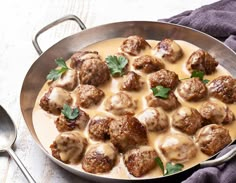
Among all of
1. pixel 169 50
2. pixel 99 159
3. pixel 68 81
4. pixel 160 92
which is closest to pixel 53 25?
pixel 68 81

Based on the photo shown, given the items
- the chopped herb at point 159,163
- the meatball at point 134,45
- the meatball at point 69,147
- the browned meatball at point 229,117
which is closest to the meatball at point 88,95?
the meatball at point 69,147

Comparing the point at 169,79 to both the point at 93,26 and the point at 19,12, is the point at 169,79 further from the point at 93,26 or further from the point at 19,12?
the point at 19,12

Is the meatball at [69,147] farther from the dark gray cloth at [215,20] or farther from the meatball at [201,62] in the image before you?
the dark gray cloth at [215,20]

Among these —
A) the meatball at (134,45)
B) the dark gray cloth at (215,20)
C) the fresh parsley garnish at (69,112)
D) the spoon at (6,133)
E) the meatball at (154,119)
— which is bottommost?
the spoon at (6,133)

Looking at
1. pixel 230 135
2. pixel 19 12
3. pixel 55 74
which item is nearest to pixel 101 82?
pixel 55 74

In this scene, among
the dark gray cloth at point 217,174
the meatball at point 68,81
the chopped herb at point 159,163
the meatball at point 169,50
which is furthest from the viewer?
the meatball at point 169,50

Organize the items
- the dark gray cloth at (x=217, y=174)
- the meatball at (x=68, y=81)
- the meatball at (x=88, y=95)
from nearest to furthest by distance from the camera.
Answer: the dark gray cloth at (x=217, y=174) → the meatball at (x=88, y=95) → the meatball at (x=68, y=81)
